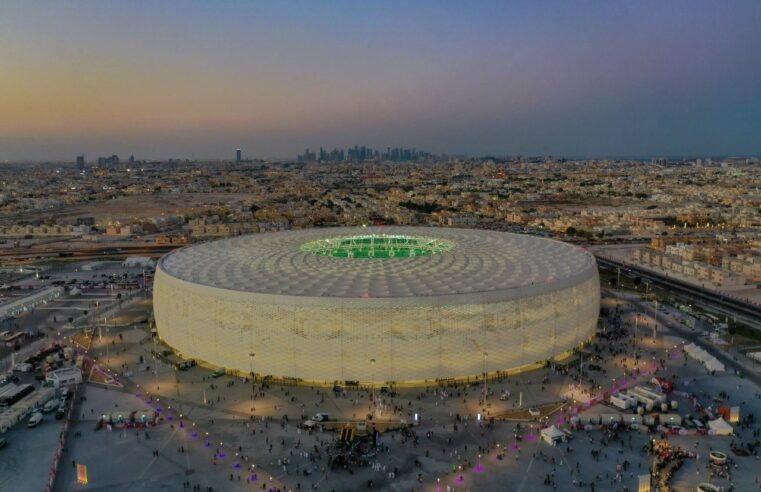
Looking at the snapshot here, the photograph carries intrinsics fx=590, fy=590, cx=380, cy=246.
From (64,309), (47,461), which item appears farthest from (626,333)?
(64,309)

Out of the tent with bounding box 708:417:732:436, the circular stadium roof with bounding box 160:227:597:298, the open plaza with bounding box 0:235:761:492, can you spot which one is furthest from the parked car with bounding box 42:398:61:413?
the tent with bounding box 708:417:732:436

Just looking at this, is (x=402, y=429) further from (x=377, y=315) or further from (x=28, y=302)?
(x=28, y=302)

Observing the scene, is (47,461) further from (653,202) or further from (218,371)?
(653,202)

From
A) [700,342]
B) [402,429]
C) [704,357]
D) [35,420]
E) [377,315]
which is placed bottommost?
[35,420]

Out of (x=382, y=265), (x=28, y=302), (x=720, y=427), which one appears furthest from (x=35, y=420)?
(x=720, y=427)

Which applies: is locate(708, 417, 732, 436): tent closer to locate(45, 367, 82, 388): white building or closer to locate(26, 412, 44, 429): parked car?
locate(26, 412, 44, 429): parked car

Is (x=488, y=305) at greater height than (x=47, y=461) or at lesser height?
greater
